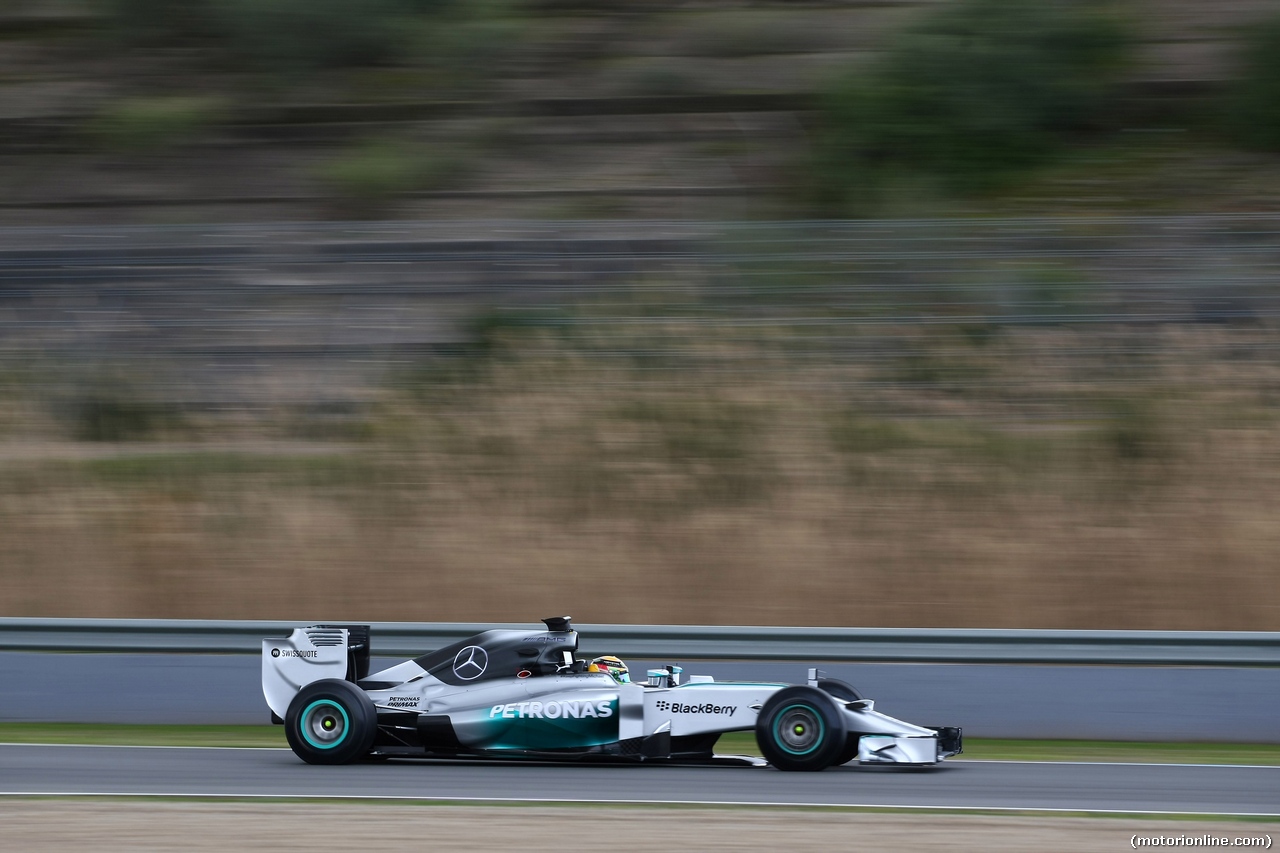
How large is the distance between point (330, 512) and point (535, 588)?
2490mm

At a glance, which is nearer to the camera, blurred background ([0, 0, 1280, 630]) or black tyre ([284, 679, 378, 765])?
black tyre ([284, 679, 378, 765])

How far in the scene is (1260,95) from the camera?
20938 millimetres

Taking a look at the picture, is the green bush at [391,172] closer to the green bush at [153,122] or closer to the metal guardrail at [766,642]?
the green bush at [153,122]

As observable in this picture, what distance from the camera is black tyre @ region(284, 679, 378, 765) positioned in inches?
306

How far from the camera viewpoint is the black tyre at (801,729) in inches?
291

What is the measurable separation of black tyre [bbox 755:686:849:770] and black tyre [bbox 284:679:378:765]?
81.8 inches

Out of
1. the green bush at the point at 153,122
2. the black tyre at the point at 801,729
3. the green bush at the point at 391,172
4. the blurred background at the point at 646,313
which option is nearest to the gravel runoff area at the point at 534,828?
the black tyre at the point at 801,729

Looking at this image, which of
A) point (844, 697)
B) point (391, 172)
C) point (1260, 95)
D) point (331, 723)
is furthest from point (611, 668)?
point (1260, 95)

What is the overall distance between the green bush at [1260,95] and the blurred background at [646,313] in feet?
0.23

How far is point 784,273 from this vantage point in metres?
17.0

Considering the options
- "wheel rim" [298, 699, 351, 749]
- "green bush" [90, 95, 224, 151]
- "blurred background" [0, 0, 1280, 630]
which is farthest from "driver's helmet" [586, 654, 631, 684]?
"green bush" [90, 95, 224, 151]

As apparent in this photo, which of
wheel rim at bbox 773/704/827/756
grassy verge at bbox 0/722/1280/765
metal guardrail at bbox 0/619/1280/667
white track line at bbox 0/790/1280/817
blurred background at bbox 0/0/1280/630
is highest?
blurred background at bbox 0/0/1280/630

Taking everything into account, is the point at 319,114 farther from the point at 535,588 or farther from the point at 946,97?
the point at 535,588

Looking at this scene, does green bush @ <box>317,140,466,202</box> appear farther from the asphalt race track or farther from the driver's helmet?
the driver's helmet
